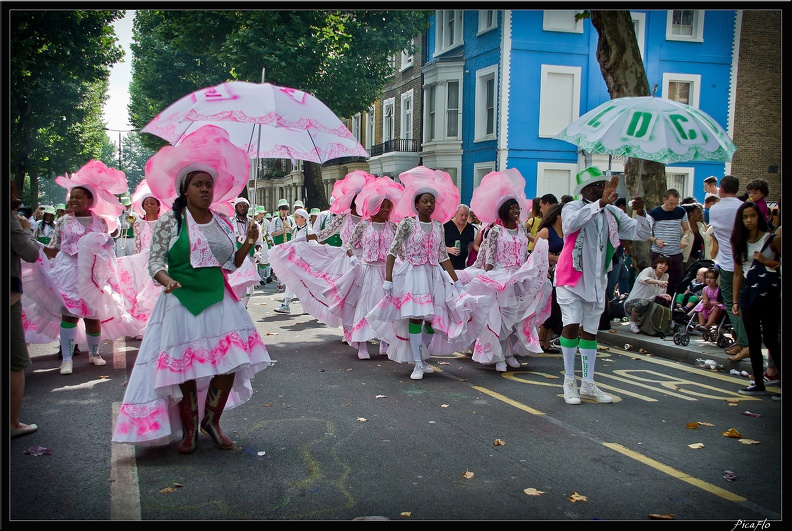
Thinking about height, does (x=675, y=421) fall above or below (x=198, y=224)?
below

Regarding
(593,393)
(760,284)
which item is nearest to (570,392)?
(593,393)

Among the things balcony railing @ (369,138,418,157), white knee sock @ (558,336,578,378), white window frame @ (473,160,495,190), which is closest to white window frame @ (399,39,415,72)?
balcony railing @ (369,138,418,157)

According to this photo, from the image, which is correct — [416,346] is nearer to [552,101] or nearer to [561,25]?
[561,25]

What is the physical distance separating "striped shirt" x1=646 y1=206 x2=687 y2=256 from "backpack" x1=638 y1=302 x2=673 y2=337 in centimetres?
138

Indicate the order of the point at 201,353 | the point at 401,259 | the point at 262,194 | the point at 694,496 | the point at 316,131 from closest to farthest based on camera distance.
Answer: the point at 694,496
the point at 201,353
the point at 316,131
the point at 401,259
the point at 262,194

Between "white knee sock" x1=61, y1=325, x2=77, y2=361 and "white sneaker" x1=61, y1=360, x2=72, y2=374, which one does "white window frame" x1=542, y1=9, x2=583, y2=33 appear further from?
"white sneaker" x1=61, y1=360, x2=72, y2=374

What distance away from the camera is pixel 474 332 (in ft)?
27.6

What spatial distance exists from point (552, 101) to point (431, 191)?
17235mm

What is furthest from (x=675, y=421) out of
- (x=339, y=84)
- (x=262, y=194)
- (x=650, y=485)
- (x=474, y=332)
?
(x=262, y=194)

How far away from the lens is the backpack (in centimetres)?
1052

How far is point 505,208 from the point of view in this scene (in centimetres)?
859

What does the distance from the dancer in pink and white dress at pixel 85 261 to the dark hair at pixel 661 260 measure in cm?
755

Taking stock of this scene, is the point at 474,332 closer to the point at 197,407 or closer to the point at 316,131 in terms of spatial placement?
the point at 316,131

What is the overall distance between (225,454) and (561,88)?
67.1 ft
